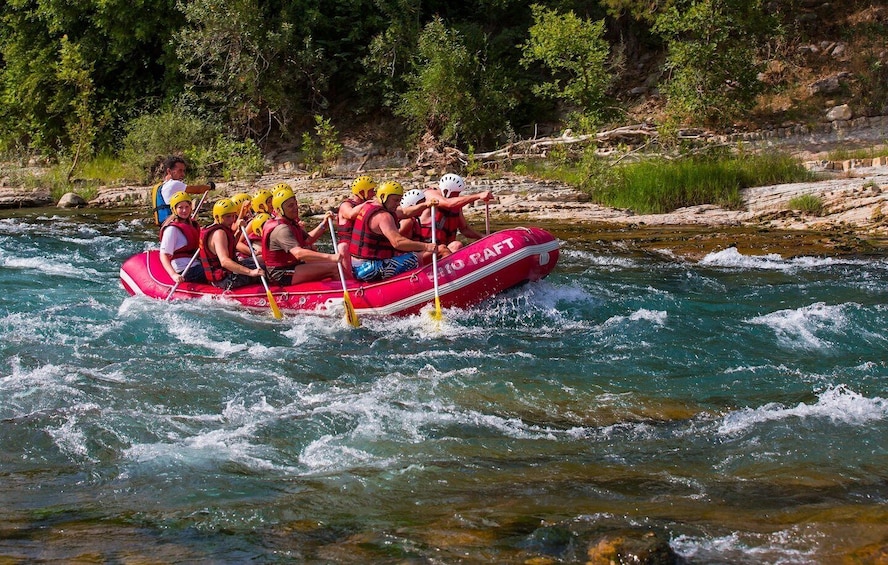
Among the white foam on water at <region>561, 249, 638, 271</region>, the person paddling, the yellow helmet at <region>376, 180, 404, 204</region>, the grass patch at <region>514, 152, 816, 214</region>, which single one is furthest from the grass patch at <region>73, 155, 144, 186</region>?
the yellow helmet at <region>376, 180, 404, 204</region>

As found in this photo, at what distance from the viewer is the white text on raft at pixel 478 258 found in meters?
8.57

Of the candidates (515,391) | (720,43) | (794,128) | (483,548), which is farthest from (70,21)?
(483,548)

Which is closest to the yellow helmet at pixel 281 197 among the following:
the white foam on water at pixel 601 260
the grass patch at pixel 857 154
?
the white foam on water at pixel 601 260

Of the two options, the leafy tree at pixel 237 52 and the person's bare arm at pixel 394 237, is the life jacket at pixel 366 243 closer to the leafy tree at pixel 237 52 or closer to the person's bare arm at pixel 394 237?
the person's bare arm at pixel 394 237

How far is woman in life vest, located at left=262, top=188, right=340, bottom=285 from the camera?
889cm

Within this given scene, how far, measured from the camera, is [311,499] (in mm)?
4656

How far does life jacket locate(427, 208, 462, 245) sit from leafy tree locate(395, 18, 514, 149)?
9713 mm

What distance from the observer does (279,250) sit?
359 inches

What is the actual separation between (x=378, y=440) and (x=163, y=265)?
4744 mm

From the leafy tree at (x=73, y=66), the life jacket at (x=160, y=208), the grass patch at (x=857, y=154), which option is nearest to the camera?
the life jacket at (x=160, y=208)

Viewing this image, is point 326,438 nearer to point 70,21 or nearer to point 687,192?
point 687,192

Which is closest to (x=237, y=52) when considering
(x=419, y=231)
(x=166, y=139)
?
(x=166, y=139)

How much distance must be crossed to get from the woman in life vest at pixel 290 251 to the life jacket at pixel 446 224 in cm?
104

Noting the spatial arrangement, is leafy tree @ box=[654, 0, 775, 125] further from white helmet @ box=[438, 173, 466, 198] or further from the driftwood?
white helmet @ box=[438, 173, 466, 198]
